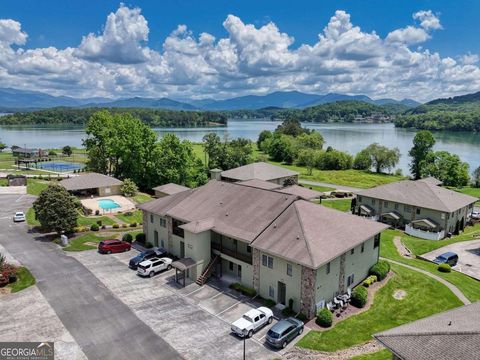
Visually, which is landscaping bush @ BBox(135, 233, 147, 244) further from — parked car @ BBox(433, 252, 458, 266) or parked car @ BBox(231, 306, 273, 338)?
parked car @ BBox(433, 252, 458, 266)

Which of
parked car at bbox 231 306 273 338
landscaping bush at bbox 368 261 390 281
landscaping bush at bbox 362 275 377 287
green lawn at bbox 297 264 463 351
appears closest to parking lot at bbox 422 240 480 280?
green lawn at bbox 297 264 463 351

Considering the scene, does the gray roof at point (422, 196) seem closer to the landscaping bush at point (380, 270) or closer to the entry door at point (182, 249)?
the landscaping bush at point (380, 270)

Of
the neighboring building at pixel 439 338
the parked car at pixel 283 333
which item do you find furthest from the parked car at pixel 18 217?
the neighboring building at pixel 439 338


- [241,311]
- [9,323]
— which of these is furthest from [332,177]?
[9,323]

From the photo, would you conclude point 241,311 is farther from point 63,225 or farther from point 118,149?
point 118,149

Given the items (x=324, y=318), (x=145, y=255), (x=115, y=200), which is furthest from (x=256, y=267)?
(x=115, y=200)

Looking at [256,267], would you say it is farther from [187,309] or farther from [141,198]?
[141,198]
